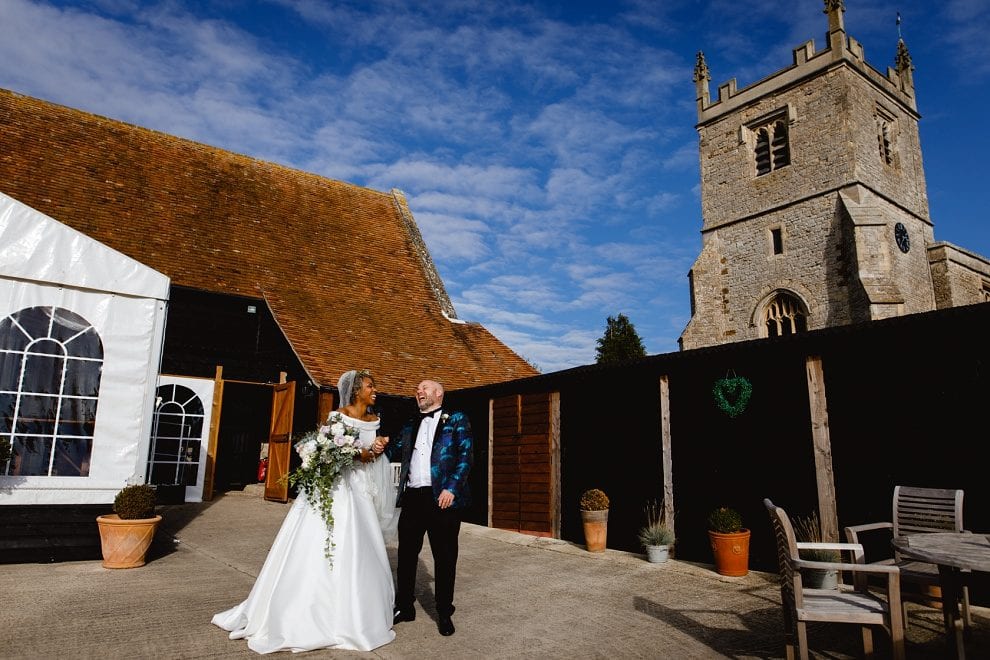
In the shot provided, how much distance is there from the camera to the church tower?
1980cm

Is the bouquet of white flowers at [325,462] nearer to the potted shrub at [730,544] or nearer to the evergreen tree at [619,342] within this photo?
the potted shrub at [730,544]

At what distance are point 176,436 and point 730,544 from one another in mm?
10532

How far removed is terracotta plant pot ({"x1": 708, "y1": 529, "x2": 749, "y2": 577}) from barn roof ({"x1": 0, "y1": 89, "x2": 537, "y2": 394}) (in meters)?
7.16

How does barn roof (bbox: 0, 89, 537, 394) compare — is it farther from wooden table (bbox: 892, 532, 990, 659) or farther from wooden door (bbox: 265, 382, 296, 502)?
wooden table (bbox: 892, 532, 990, 659)

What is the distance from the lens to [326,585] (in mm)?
4043

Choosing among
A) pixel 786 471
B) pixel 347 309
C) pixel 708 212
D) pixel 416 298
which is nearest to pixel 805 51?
pixel 708 212

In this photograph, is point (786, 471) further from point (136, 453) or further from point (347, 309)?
point (347, 309)

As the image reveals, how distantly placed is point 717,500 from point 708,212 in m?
19.7

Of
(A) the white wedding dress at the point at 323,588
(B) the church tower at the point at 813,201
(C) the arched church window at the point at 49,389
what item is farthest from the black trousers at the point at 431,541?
(B) the church tower at the point at 813,201

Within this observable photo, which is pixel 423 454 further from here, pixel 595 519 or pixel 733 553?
pixel 595 519

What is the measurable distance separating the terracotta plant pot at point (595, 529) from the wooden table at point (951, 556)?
439cm

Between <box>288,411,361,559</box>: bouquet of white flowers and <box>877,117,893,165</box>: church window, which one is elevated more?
<box>877,117,893,165</box>: church window

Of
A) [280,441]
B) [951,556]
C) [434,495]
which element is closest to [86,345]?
[434,495]

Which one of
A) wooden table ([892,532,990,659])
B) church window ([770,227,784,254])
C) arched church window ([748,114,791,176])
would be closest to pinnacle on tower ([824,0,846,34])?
arched church window ([748,114,791,176])
